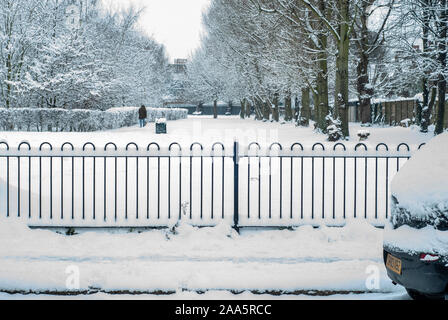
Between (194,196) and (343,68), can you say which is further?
(343,68)

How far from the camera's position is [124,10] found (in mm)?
47062

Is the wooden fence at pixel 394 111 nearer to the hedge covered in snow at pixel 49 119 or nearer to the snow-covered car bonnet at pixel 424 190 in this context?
the hedge covered in snow at pixel 49 119

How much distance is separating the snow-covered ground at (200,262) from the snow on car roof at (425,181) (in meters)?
1.26

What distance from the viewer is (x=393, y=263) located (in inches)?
171

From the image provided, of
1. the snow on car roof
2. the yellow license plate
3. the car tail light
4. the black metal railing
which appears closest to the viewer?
the car tail light

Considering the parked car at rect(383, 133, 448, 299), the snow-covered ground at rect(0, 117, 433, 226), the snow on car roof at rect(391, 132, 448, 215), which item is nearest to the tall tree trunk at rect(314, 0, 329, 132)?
the snow-covered ground at rect(0, 117, 433, 226)

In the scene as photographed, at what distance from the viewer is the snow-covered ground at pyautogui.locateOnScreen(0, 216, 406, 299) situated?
17.0 feet

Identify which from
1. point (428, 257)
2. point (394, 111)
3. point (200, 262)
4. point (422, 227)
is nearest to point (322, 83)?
point (394, 111)

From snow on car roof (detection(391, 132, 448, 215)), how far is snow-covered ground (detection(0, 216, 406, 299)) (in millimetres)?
1262

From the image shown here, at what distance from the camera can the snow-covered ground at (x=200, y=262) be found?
5.20m

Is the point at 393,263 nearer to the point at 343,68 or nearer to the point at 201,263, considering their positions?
the point at 201,263

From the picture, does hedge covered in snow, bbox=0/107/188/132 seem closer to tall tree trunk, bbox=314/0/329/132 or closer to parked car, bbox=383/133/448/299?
tall tree trunk, bbox=314/0/329/132

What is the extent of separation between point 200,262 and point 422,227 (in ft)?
9.06
